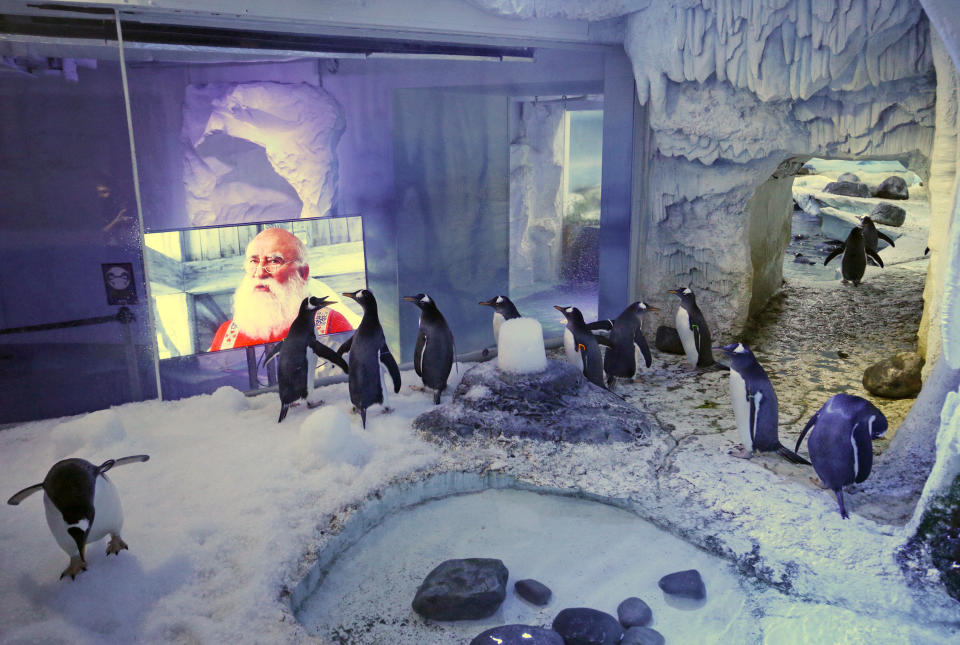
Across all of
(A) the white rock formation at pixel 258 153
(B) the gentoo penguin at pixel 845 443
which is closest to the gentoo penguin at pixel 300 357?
(A) the white rock formation at pixel 258 153

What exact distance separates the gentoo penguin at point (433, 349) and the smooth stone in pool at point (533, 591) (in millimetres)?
1795

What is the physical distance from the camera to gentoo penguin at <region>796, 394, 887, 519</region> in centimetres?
324

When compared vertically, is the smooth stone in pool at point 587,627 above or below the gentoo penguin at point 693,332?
below

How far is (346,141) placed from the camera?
470cm

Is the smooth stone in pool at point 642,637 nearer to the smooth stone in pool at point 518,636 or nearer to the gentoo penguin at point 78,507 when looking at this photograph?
the smooth stone in pool at point 518,636

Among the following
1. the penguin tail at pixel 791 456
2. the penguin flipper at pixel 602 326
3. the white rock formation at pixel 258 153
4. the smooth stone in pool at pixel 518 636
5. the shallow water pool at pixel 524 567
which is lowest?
the shallow water pool at pixel 524 567

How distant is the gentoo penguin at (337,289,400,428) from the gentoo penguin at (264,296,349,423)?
20 cm

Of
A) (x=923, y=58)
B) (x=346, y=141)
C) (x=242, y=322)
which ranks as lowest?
(x=242, y=322)

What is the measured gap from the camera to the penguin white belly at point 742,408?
3830mm

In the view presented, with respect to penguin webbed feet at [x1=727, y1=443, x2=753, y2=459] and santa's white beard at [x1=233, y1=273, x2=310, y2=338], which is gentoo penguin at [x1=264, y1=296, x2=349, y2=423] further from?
penguin webbed feet at [x1=727, y1=443, x2=753, y2=459]

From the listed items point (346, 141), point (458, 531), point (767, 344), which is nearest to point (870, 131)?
point (767, 344)

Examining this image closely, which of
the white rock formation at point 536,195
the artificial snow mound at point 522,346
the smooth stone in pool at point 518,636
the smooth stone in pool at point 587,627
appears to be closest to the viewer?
the smooth stone in pool at point 518,636

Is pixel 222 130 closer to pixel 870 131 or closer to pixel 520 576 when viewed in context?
pixel 520 576

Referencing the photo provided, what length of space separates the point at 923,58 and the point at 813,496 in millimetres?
2713
